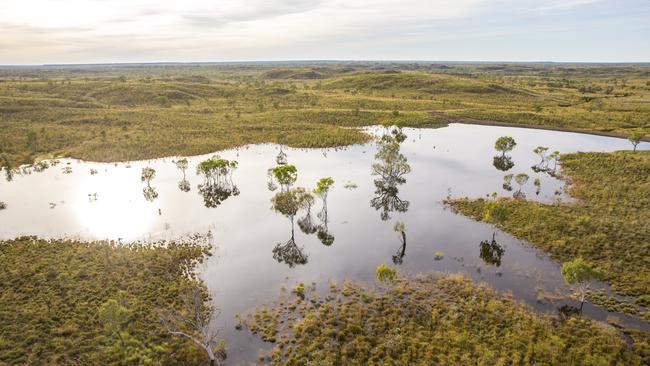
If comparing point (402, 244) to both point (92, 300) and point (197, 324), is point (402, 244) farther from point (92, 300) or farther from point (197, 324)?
point (92, 300)

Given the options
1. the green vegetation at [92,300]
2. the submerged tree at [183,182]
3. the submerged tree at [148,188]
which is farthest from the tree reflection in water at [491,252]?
the submerged tree at [148,188]

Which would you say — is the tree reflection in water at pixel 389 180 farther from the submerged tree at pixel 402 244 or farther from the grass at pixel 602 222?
the grass at pixel 602 222

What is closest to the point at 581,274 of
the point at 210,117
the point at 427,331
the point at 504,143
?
the point at 427,331

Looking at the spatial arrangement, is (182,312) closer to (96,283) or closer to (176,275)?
(176,275)

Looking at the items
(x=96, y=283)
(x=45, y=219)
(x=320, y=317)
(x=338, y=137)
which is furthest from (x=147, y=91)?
(x=320, y=317)

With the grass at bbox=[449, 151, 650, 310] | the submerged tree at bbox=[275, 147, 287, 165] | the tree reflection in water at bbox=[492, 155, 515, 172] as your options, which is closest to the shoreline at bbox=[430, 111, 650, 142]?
the grass at bbox=[449, 151, 650, 310]

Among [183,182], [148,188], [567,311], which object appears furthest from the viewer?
[183,182]

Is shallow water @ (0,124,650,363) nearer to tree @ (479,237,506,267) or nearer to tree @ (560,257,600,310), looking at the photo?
tree @ (479,237,506,267)
